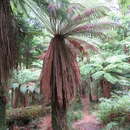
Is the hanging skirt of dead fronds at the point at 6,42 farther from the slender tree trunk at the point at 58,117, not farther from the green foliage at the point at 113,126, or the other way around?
the green foliage at the point at 113,126

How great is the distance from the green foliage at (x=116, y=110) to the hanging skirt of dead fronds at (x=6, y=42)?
3.21m

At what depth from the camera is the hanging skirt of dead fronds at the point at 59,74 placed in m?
3.41

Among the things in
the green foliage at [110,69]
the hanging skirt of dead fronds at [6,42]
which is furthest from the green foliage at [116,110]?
the hanging skirt of dead fronds at [6,42]

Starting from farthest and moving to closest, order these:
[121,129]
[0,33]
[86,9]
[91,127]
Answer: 1. [91,127]
2. [121,129]
3. [86,9]
4. [0,33]

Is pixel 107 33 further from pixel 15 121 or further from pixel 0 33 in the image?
pixel 15 121

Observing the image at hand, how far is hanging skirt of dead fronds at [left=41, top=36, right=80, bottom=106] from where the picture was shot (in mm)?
3412

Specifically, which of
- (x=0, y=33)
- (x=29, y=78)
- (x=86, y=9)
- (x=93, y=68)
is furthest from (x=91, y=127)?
(x=0, y=33)

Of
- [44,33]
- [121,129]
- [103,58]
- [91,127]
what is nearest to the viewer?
[44,33]

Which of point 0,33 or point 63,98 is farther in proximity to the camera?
point 63,98

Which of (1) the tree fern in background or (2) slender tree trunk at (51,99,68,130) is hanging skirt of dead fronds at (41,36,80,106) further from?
(2) slender tree trunk at (51,99,68,130)

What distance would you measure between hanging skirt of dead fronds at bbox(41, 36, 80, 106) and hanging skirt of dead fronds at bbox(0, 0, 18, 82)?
A: 713mm

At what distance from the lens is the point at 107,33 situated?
3865 mm

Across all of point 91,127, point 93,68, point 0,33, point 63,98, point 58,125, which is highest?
point 0,33

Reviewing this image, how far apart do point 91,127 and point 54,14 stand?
3.81 metres
